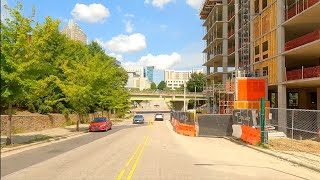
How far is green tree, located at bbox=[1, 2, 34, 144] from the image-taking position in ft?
63.2

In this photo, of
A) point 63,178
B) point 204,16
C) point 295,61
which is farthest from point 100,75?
point 204,16

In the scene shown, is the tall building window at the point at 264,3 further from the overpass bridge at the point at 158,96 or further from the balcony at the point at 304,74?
the overpass bridge at the point at 158,96

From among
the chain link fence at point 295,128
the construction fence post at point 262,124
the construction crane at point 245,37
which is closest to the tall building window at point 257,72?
the construction crane at point 245,37

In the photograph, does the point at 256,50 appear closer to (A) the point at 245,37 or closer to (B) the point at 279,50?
(A) the point at 245,37

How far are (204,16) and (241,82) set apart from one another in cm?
4087

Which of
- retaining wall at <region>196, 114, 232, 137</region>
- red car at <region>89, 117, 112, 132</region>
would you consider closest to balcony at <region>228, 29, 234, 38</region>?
red car at <region>89, 117, 112, 132</region>

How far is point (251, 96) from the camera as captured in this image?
140ft

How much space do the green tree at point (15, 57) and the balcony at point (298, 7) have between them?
888 inches

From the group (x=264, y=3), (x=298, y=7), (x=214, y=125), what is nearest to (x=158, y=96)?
(x=264, y=3)

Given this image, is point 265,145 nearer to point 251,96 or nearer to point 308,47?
point 308,47

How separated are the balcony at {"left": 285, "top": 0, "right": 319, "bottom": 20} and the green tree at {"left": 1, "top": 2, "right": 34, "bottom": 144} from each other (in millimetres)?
22559

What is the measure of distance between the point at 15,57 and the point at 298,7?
25349mm

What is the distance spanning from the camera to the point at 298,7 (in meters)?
35.5

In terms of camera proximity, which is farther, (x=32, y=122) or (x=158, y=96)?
(x=158, y=96)
